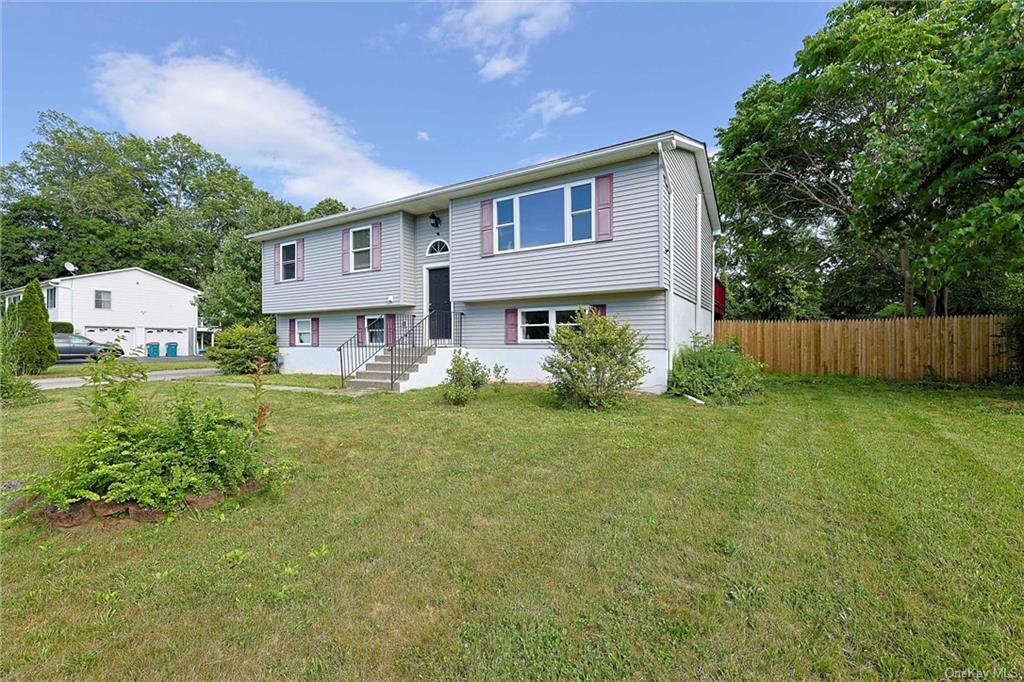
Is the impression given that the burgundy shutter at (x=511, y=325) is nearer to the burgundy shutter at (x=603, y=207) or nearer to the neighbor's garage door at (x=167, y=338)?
the burgundy shutter at (x=603, y=207)

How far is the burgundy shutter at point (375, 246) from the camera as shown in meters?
13.7

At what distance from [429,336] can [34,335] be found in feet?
43.6

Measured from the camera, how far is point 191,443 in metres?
3.57

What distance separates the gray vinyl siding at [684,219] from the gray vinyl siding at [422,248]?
672 cm

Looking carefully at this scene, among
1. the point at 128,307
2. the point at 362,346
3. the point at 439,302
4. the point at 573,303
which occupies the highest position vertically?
the point at 128,307

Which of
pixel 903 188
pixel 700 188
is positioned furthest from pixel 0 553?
pixel 700 188

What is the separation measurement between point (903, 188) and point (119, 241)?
161ft

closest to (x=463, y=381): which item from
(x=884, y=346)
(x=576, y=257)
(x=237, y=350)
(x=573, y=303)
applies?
(x=573, y=303)

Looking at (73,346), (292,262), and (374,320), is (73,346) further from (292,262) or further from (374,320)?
(374,320)

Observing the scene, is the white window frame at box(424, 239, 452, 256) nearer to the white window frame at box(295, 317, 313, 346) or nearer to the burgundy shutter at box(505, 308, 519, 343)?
the burgundy shutter at box(505, 308, 519, 343)

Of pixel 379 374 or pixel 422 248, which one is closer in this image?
pixel 379 374

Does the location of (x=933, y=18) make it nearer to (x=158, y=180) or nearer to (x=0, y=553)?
(x=0, y=553)

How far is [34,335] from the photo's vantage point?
14.1 m

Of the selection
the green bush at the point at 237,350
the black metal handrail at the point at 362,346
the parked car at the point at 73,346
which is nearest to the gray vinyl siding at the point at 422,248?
the black metal handrail at the point at 362,346
